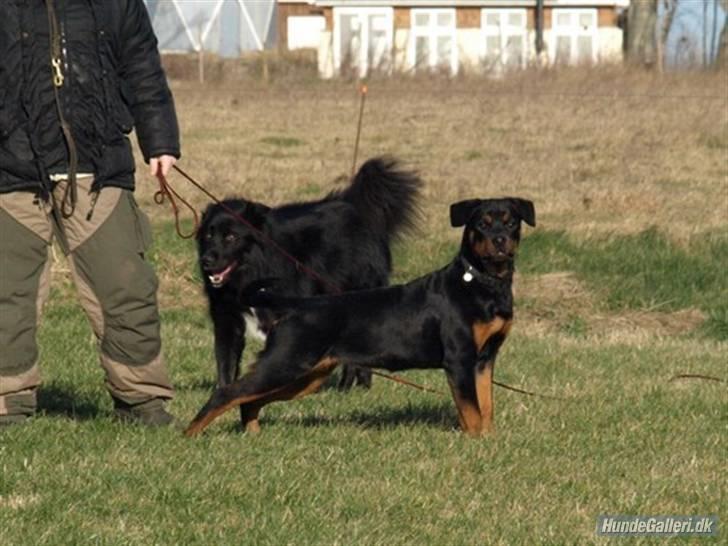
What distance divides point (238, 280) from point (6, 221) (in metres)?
2.43

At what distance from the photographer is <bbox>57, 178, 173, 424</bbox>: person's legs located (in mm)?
7273

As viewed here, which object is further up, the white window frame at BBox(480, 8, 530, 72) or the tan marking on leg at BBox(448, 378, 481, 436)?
the tan marking on leg at BBox(448, 378, 481, 436)

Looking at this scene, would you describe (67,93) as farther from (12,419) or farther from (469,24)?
(469,24)

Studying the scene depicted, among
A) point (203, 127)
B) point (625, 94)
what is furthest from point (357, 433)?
point (625, 94)

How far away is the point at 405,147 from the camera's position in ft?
72.0

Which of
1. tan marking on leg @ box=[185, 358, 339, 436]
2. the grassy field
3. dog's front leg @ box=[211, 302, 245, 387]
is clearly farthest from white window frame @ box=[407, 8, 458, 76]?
tan marking on leg @ box=[185, 358, 339, 436]

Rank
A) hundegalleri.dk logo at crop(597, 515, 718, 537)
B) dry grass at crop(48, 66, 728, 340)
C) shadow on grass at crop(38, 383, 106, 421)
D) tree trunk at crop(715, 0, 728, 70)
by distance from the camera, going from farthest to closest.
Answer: tree trunk at crop(715, 0, 728, 70) < dry grass at crop(48, 66, 728, 340) < shadow on grass at crop(38, 383, 106, 421) < hundegalleri.dk logo at crop(597, 515, 718, 537)

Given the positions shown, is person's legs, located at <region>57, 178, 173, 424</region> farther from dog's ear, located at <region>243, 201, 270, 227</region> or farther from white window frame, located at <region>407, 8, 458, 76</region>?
white window frame, located at <region>407, 8, 458, 76</region>

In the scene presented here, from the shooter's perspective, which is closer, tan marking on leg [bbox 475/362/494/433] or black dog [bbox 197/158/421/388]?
tan marking on leg [bbox 475/362/494/433]

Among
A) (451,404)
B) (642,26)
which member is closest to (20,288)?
(451,404)

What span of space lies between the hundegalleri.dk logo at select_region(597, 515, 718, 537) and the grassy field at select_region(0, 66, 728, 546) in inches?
3.6

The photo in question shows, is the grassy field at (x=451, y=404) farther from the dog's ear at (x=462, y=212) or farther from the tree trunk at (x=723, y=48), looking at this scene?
the tree trunk at (x=723, y=48)

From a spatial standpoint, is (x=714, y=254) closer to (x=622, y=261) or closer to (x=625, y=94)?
(x=622, y=261)

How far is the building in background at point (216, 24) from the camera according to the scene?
186ft
